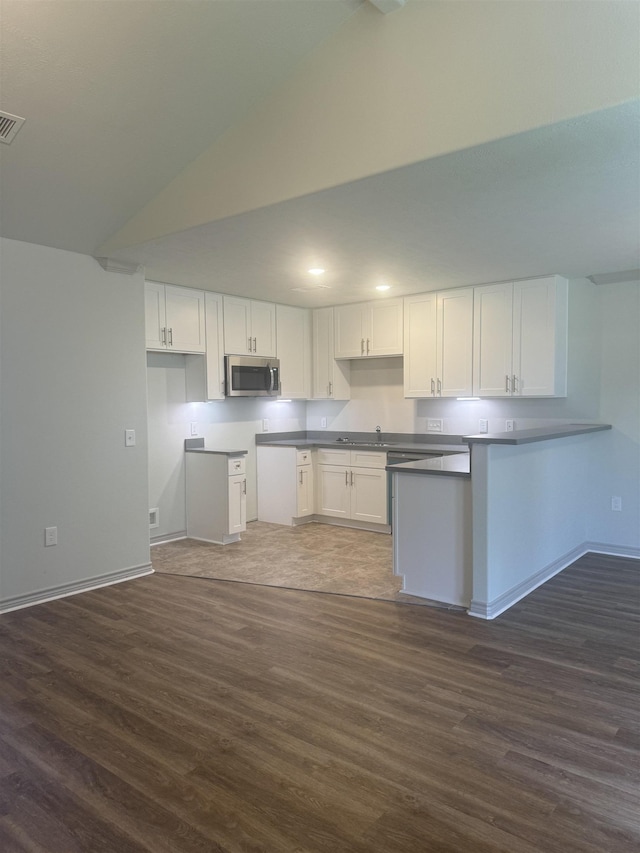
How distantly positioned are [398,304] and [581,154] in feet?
10.9

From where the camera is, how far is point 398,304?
5762 millimetres

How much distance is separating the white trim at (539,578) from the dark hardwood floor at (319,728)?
0.08m

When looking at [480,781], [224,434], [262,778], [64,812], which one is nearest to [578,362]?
[224,434]

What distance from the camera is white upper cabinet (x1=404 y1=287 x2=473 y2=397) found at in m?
5.29

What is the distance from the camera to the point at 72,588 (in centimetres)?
411

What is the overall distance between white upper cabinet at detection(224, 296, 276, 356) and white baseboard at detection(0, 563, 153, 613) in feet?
7.30

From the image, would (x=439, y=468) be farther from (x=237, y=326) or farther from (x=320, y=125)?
(x=237, y=326)

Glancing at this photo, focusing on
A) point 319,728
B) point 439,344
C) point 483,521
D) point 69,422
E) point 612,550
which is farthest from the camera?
point 439,344

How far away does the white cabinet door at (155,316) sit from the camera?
194 inches

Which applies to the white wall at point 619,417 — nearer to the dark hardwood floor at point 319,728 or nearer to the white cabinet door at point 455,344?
the white cabinet door at point 455,344

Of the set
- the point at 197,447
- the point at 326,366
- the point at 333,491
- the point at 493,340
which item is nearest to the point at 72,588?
the point at 197,447

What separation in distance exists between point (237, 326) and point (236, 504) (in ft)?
5.69

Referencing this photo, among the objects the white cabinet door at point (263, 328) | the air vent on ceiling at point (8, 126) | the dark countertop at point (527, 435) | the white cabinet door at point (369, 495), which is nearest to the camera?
the air vent on ceiling at point (8, 126)

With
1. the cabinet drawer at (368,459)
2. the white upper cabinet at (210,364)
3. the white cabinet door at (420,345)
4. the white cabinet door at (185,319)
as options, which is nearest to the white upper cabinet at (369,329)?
the white cabinet door at (420,345)
